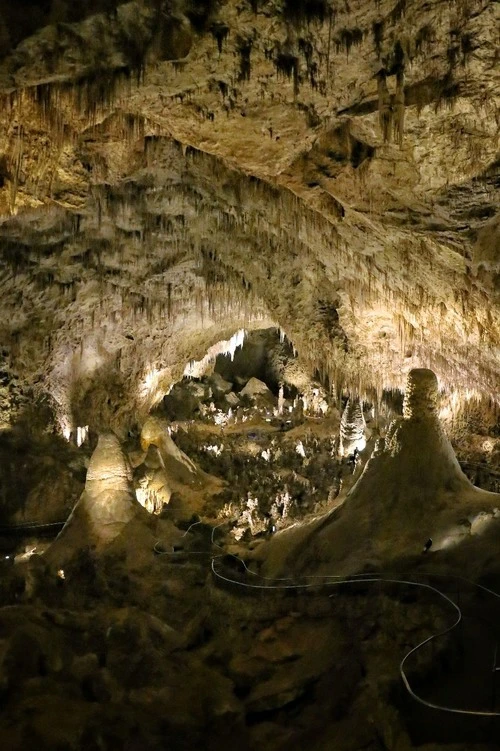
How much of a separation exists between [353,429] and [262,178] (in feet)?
29.0

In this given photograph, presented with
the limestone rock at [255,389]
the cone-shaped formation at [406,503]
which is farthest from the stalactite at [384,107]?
the limestone rock at [255,389]

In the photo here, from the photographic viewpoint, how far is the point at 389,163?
8078mm

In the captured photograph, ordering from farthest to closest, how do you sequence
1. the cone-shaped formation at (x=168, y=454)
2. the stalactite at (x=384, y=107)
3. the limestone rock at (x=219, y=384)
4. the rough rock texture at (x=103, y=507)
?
the limestone rock at (x=219, y=384), the cone-shaped formation at (x=168, y=454), the rough rock texture at (x=103, y=507), the stalactite at (x=384, y=107)

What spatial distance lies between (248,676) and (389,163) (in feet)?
22.9

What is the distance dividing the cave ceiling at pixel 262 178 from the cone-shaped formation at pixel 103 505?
4.35 metres

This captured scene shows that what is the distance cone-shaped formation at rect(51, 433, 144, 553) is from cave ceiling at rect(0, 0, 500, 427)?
4350 millimetres

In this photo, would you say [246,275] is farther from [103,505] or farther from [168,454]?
[103,505]


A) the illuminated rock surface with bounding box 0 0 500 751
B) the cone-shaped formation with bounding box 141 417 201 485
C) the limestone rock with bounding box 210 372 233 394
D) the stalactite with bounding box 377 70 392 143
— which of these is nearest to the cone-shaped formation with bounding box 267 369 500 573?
the illuminated rock surface with bounding box 0 0 500 751

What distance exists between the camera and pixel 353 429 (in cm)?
1625

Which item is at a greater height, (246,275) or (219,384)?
(246,275)

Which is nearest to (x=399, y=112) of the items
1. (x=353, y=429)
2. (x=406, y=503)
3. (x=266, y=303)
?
(x=406, y=503)

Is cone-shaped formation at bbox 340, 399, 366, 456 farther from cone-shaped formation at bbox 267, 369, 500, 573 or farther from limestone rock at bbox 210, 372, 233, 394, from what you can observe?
limestone rock at bbox 210, 372, 233, 394

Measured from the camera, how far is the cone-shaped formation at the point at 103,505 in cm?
939

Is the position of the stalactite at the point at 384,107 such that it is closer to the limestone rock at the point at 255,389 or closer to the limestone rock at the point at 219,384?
the limestone rock at the point at 255,389
